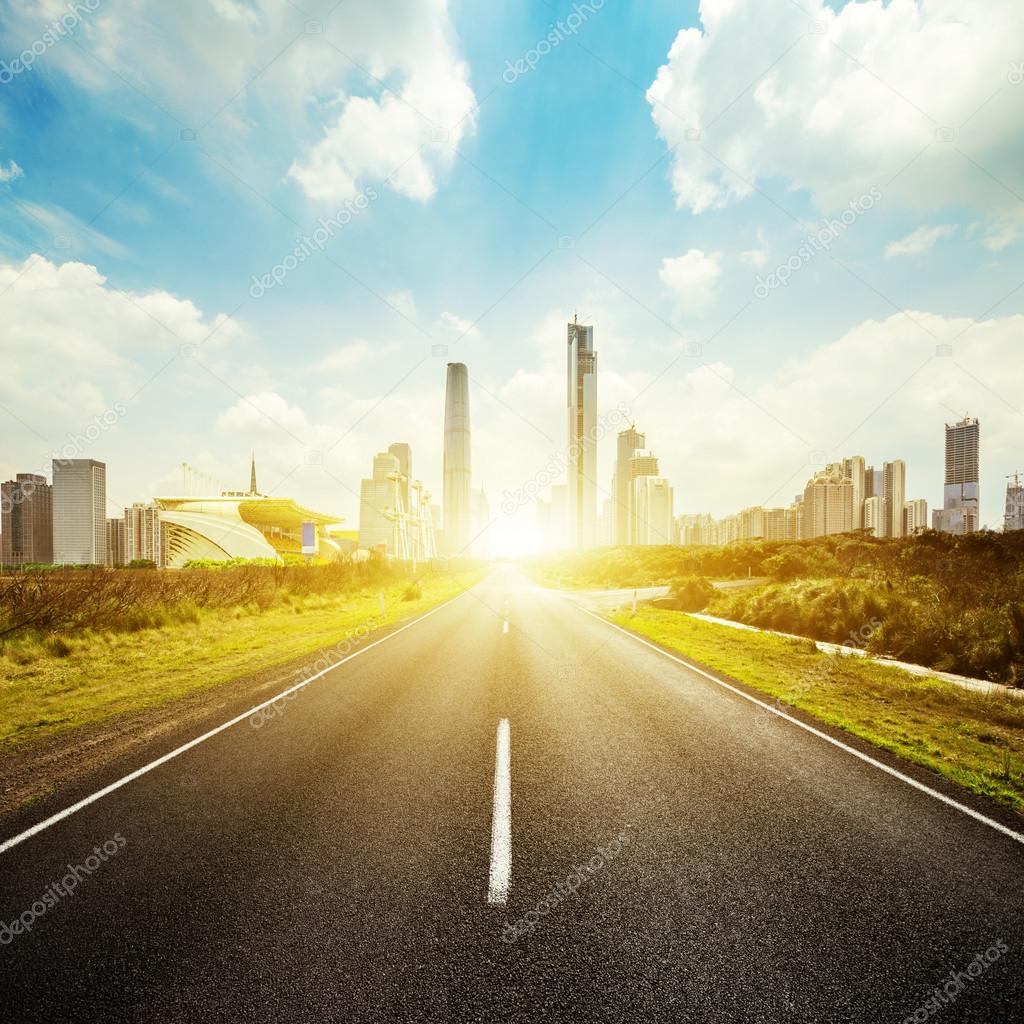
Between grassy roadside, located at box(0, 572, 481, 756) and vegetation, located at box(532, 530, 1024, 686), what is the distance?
588 inches

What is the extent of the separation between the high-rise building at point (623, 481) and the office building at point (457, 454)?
254 feet

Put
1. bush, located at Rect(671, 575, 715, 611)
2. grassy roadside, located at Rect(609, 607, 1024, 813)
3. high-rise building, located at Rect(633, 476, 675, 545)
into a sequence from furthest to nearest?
high-rise building, located at Rect(633, 476, 675, 545) → bush, located at Rect(671, 575, 715, 611) → grassy roadside, located at Rect(609, 607, 1024, 813)

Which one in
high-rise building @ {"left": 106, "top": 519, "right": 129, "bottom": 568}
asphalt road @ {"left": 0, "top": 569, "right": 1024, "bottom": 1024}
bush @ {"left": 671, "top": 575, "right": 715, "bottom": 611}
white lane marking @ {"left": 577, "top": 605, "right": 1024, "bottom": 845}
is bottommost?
high-rise building @ {"left": 106, "top": 519, "right": 129, "bottom": 568}

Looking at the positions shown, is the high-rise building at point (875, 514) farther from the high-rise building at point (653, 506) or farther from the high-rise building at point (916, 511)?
the high-rise building at point (653, 506)

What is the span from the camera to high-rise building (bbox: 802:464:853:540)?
60219mm

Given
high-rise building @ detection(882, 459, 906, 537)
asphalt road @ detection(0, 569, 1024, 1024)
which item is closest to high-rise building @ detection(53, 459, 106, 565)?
asphalt road @ detection(0, 569, 1024, 1024)

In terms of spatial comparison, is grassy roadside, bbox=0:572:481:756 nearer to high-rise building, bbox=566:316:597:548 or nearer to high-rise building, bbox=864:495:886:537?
high-rise building, bbox=864:495:886:537

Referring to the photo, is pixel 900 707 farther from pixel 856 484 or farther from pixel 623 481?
pixel 623 481

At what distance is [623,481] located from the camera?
376 feet

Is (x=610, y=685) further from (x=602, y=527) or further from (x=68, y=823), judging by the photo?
(x=602, y=527)

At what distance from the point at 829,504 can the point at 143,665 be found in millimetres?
70528

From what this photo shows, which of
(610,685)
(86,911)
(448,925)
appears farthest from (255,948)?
(610,685)

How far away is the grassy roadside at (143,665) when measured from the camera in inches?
299

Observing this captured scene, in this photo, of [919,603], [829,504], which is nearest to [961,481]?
[829,504]
